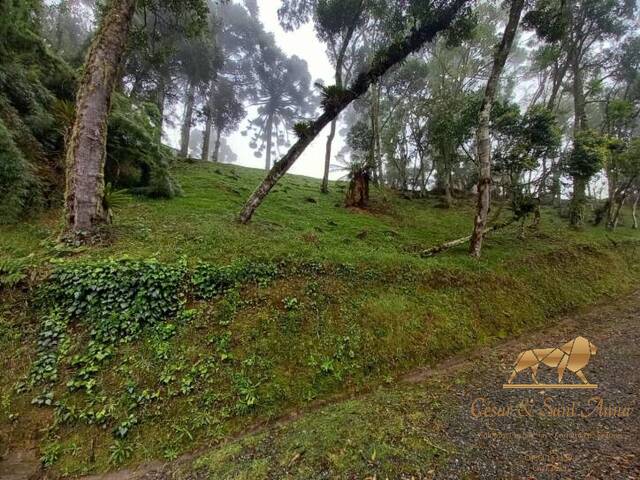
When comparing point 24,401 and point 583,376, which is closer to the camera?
point 24,401

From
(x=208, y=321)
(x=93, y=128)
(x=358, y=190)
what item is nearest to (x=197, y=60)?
(x=358, y=190)

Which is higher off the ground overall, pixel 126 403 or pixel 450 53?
pixel 450 53

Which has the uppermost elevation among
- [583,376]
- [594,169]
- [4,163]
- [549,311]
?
[594,169]

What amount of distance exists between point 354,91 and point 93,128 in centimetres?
604

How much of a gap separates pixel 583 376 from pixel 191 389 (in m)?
5.84

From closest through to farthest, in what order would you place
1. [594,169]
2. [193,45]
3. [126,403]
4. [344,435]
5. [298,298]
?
[344,435] → [126,403] → [298,298] → [594,169] → [193,45]

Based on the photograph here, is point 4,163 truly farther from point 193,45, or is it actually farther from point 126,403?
point 193,45

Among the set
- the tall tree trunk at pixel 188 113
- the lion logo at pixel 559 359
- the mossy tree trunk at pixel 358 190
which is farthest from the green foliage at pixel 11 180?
the tall tree trunk at pixel 188 113

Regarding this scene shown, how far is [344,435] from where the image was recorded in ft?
10.9

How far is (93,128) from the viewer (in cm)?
558

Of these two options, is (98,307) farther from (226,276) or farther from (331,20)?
(331,20)

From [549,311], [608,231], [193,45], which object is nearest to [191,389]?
[549,311]

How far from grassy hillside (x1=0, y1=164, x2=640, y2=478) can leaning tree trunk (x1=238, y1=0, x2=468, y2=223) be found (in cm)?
92

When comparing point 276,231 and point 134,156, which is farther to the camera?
point 134,156
